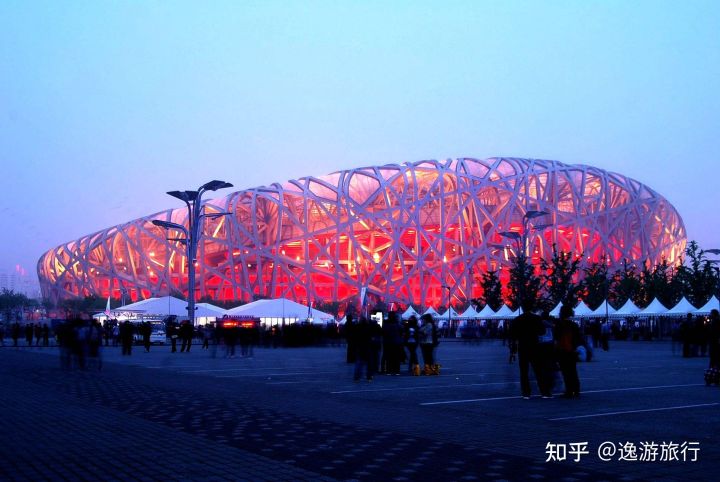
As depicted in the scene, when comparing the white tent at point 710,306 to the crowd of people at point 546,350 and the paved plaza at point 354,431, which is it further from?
the crowd of people at point 546,350

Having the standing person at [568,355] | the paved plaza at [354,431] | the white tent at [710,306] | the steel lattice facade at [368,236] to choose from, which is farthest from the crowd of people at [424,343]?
the steel lattice facade at [368,236]

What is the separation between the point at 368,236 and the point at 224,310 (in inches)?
1485

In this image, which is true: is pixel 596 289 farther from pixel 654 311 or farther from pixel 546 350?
pixel 546 350

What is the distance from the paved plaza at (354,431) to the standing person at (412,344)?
2551 millimetres

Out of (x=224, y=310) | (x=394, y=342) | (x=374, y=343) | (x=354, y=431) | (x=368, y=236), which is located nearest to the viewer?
(x=354, y=431)

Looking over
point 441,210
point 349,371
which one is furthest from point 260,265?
point 349,371

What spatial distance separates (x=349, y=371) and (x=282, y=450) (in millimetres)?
13050

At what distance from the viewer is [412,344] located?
764 inches

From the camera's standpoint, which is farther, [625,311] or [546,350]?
[625,311]

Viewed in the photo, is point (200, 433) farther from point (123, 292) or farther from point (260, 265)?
point (123, 292)

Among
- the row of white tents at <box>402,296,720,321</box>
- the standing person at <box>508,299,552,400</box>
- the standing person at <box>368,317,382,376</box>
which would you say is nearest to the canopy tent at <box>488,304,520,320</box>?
the row of white tents at <box>402,296,720,321</box>

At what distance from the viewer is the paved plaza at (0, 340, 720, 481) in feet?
23.2

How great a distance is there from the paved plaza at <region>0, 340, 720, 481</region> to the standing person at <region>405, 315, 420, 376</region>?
2551 mm

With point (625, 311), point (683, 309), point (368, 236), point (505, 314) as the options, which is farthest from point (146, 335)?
point (368, 236)
